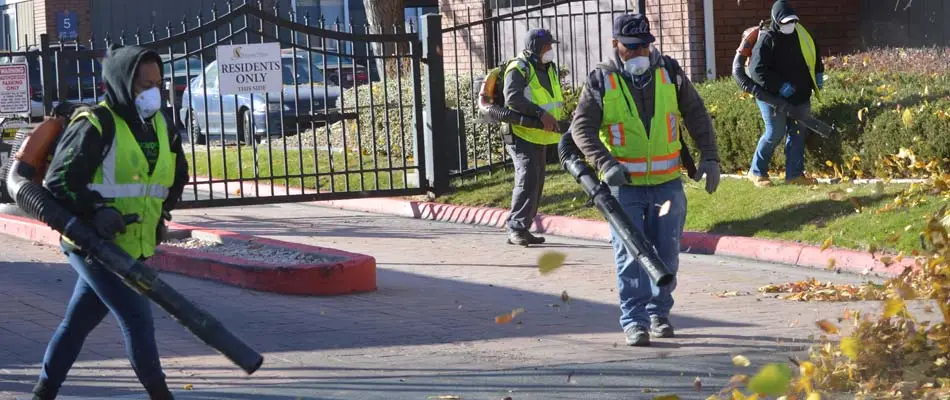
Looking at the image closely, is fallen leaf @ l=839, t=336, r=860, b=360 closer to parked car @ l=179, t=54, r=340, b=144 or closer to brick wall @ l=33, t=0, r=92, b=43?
parked car @ l=179, t=54, r=340, b=144

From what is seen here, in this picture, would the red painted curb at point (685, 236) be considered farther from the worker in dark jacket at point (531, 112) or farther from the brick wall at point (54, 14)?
the brick wall at point (54, 14)

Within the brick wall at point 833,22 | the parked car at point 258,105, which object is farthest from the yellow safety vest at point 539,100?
the parked car at point 258,105

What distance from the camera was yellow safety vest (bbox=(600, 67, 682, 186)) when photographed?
7730mm

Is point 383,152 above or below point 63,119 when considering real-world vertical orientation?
below

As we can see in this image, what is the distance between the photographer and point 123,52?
595 centimetres

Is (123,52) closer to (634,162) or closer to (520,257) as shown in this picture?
(634,162)

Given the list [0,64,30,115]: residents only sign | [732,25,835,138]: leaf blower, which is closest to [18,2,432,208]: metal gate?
[0,64,30,115]: residents only sign

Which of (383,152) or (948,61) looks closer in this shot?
(948,61)

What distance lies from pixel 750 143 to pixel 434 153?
3.15 meters

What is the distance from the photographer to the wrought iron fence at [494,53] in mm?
15266

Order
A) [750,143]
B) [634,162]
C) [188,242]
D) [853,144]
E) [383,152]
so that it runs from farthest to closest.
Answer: [383,152] → [750,143] → [853,144] → [188,242] → [634,162]

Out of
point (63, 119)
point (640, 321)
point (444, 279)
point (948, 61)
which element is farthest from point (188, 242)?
point (948, 61)

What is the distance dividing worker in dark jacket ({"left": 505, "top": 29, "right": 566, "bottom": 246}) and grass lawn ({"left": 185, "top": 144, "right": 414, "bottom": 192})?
2.78 m

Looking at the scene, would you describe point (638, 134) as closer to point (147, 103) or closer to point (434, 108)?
point (147, 103)
